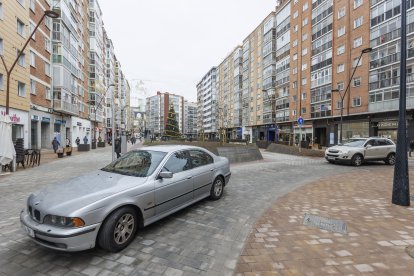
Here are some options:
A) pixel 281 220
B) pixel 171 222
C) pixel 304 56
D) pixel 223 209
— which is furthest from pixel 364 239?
pixel 304 56

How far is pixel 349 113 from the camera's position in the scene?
3303 cm

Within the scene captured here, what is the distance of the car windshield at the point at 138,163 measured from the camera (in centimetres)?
443

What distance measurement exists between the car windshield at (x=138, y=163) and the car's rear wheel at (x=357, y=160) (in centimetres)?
1204

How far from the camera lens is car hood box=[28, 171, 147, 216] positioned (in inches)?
126

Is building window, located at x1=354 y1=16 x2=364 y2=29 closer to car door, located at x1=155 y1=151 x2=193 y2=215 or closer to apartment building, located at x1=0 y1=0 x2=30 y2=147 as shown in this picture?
car door, located at x1=155 y1=151 x2=193 y2=215

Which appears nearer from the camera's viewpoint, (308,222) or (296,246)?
(296,246)

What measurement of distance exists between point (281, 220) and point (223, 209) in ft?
4.29

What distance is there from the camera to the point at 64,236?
9.80 feet

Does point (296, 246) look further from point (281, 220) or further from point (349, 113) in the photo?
point (349, 113)

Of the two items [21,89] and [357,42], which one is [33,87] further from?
[357,42]

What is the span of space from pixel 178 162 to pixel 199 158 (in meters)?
0.86

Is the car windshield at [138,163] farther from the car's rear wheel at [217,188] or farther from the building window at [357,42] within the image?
the building window at [357,42]

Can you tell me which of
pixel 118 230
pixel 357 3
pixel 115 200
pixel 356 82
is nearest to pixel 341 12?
pixel 357 3

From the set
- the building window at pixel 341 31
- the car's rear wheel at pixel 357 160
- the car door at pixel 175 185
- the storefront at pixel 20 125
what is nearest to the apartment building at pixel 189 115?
the building window at pixel 341 31
